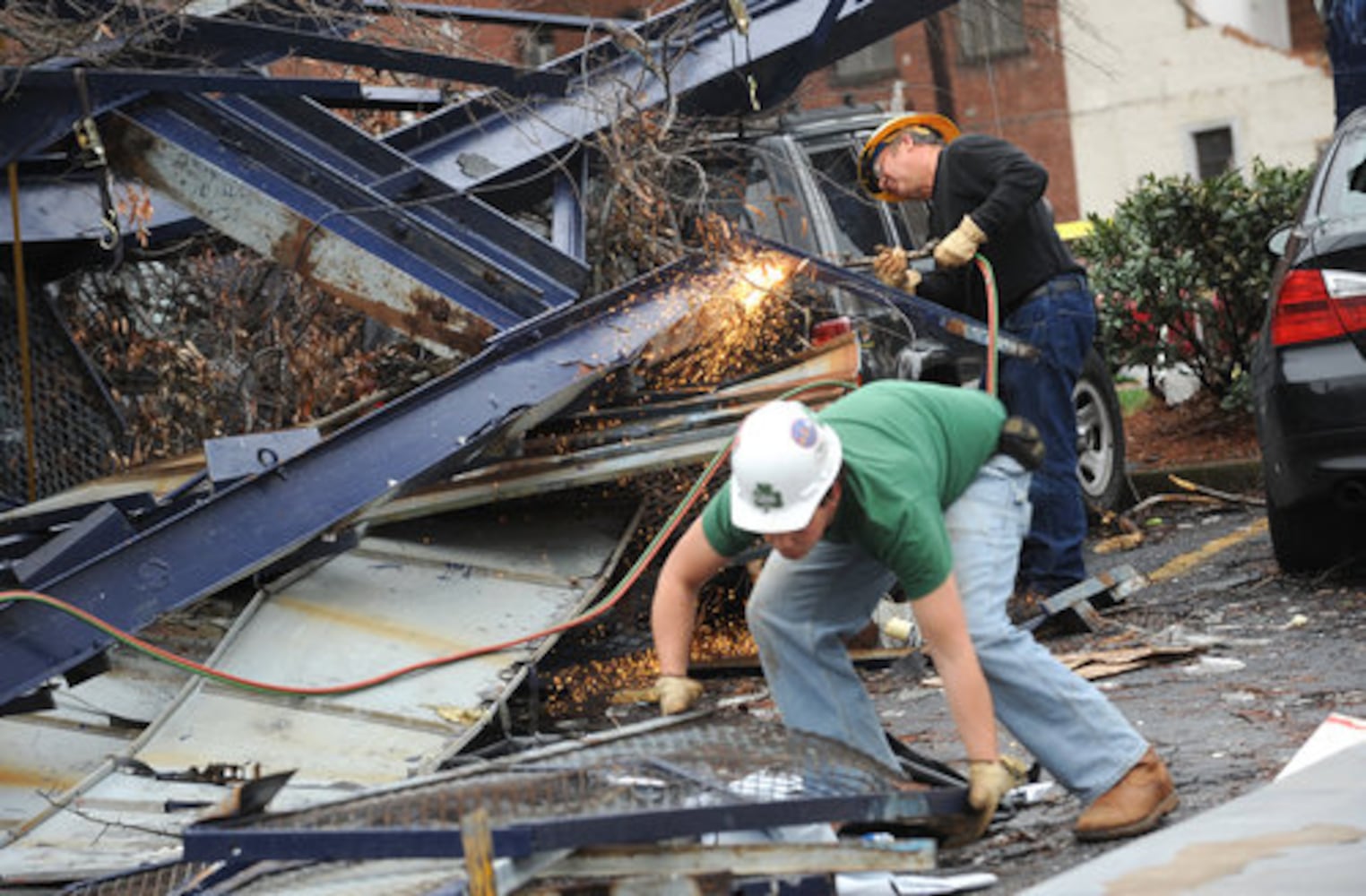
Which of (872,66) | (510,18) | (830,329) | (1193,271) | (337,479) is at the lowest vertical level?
(337,479)

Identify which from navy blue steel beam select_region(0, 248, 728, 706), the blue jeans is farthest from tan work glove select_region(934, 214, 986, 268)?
navy blue steel beam select_region(0, 248, 728, 706)

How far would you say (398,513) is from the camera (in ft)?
24.6

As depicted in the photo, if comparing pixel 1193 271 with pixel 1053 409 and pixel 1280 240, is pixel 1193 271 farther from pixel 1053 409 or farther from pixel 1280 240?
pixel 1053 409

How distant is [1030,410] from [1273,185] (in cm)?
511

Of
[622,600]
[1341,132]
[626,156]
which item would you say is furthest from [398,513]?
[1341,132]

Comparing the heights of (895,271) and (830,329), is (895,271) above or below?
above

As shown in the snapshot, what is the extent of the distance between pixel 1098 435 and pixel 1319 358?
273 cm

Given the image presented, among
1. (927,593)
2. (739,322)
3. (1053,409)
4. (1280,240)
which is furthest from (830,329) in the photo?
(927,593)

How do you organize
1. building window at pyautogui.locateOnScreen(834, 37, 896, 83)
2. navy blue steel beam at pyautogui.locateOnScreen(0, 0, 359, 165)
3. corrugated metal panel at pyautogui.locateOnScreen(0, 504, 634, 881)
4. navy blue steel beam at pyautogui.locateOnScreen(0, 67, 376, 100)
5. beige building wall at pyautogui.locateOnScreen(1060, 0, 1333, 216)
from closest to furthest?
corrugated metal panel at pyautogui.locateOnScreen(0, 504, 634, 881)
navy blue steel beam at pyautogui.locateOnScreen(0, 67, 376, 100)
navy blue steel beam at pyautogui.locateOnScreen(0, 0, 359, 165)
beige building wall at pyautogui.locateOnScreen(1060, 0, 1333, 216)
building window at pyautogui.locateOnScreen(834, 37, 896, 83)

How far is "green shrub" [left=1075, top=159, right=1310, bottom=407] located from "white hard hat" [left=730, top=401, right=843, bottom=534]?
816 centimetres

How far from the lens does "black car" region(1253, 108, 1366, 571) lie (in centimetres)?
744

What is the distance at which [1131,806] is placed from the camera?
4.93m

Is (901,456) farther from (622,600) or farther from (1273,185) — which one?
(1273,185)

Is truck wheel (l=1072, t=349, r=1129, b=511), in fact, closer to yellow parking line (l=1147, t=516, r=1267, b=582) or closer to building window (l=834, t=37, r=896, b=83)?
yellow parking line (l=1147, t=516, r=1267, b=582)
